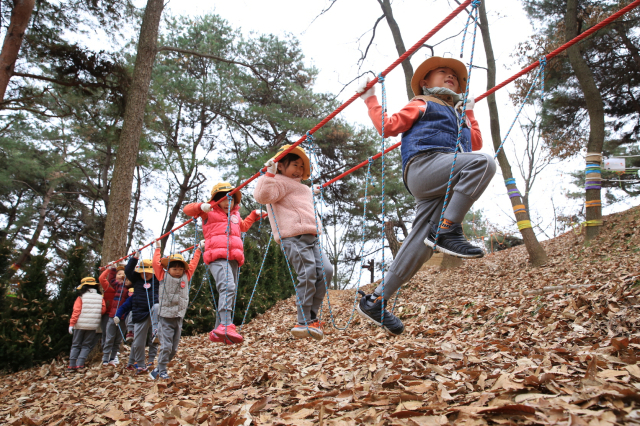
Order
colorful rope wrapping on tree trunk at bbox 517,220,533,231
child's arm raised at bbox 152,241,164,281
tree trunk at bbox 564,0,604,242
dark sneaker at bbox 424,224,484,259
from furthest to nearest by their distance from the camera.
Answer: colorful rope wrapping on tree trunk at bbox 517,220,533,231 → tree trunk at bbox 564,0,604,242 → child's arm raised at bbox 152,241,164,281 → dark sneaker at bbox 424,224,484,259

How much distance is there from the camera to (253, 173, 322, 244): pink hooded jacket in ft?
10.5

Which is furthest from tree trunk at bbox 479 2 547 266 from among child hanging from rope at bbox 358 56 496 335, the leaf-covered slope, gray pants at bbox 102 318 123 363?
gray pants at bbox 102 318 123 363

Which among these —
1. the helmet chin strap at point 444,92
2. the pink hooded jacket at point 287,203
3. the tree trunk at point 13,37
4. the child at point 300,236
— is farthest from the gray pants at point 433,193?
the tree trunk at point 13,37

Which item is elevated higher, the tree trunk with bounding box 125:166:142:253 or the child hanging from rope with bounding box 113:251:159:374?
the tree trunk with bounding box 125:166:142:253

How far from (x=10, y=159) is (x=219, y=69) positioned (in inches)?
304

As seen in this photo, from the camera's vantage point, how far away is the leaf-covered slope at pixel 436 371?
171 centimetres

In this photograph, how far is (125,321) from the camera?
20.3 feet

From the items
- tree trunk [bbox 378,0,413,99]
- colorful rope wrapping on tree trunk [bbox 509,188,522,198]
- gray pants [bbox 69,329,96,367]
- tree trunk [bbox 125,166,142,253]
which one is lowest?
gray pants [bbox 69,329,96,367]

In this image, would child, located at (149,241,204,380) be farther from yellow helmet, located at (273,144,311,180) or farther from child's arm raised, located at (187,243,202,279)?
yellow helmet, located at (273,144,311,180)

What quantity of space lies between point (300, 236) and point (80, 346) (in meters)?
4.73

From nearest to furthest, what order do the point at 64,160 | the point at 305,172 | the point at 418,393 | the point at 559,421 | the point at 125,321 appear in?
the point at 559,421
the point at 418,393
the point at 305,172
the point at 125,321
the point at 64,160

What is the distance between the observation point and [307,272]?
3123 millimetres

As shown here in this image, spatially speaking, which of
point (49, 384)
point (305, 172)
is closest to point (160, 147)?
point (49, 384)

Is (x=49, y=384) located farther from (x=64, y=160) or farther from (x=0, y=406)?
(x=64, y=160)
